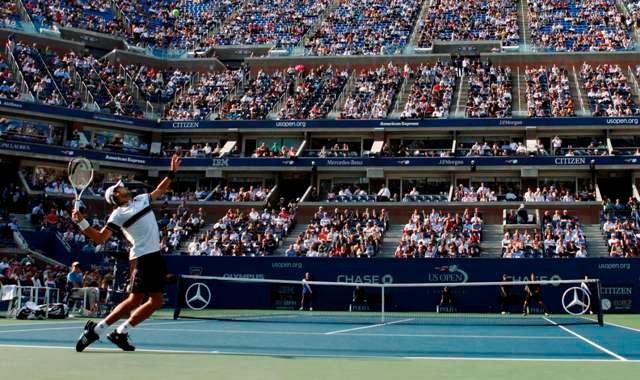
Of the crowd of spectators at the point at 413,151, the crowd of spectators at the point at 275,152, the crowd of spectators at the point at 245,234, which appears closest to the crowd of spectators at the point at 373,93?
the crowd of spectators at the point at 413,151

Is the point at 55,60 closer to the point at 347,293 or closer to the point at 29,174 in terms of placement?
the point at 29,174

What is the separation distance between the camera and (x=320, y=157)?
4381 centimetres

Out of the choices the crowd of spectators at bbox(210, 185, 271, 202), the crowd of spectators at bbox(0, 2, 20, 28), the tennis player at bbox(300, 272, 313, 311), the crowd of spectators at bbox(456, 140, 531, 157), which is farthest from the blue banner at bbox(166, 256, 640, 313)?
the crowd of spectators at bbox(0, 2, 20, 28)

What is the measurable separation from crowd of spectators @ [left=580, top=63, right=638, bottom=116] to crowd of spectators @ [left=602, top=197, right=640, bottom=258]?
7.60 meters

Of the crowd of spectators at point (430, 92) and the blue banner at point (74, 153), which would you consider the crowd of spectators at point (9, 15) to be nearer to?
the blue banner at point (74, 153)

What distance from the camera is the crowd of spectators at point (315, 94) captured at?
46.7 meters

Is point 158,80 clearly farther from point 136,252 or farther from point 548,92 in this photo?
point 136,252

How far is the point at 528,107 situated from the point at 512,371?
3908cm

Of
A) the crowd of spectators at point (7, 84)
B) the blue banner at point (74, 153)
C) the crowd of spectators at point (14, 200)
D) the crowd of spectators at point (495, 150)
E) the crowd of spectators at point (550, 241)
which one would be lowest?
the crowd of spectators at point (550, 241)

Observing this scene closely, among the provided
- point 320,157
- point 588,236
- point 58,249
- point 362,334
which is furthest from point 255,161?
point 362,334

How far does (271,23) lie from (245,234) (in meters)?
27.5

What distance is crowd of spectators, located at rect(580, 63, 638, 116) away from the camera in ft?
140

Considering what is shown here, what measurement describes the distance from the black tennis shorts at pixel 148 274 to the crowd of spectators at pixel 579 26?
150ft

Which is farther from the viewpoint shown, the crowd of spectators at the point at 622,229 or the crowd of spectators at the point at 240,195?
the crowd of spectators at the point at 240,195
